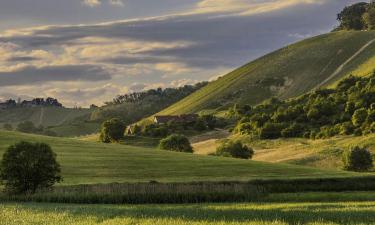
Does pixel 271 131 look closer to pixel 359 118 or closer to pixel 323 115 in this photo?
pixel 323 115

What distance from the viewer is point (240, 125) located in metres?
162

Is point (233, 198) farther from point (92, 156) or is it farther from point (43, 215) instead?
point (92, 156)

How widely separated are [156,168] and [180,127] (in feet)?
353

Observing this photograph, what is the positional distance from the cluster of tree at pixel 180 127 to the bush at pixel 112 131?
1569 centimetres

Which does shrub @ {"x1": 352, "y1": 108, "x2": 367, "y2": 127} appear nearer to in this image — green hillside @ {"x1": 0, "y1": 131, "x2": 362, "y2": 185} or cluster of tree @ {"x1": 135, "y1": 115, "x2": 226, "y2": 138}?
cluster of tree @ {"x1": 135, "y1": 115, "x2": 226, "y2": 138}

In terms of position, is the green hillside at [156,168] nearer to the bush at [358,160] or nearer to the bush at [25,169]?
the bush at [25,169]

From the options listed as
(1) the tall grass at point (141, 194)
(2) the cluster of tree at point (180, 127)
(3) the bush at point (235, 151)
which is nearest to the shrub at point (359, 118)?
(3) the bush at point (235, 151)

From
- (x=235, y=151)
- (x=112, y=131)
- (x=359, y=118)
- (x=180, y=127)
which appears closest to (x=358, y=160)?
(x=235, y=151)

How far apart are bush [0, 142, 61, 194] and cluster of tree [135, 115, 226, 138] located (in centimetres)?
11308

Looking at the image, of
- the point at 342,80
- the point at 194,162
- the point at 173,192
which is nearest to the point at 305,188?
the point at 173,192

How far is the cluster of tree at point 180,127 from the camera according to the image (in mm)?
167250

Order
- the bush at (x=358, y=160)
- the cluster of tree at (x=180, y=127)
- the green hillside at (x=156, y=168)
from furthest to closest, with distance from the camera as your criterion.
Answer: the cluster of tree at (x=180, y=127)
the bush at (x=358, y=160)
the green hillside at (x=156, y=168)

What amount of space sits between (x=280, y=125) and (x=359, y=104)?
69.0 feet

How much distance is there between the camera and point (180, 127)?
589 ft
